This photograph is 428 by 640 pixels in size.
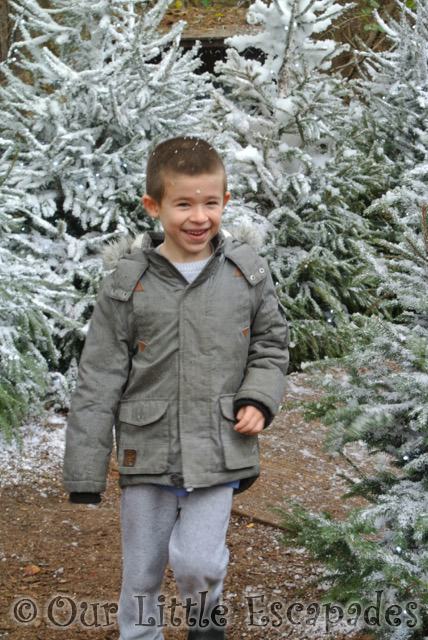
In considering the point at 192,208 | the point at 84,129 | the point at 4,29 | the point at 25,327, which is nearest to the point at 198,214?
the point at 192,208

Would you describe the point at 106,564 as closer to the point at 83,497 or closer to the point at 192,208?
the point at 83,497

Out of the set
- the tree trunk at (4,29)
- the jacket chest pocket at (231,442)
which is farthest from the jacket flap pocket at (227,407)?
the tree trunk at (4,29)

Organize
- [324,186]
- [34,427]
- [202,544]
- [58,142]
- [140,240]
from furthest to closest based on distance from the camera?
1. [324,186]
2. [58,142]
3. [34,427]
4. [140,240]
5. [202,544]

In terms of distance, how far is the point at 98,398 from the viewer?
2.42 meters

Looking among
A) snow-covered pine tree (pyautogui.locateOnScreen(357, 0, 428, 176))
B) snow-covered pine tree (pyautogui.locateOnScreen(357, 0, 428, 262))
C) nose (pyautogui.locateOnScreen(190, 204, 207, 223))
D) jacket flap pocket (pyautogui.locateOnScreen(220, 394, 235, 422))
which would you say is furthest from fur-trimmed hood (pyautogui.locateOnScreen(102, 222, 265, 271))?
snow-covered pine tree (pyautogui.locateOnScreen(357, 0, 428, 176))

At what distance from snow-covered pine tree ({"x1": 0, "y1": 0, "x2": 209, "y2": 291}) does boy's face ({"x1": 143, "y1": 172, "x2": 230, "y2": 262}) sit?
258 cm

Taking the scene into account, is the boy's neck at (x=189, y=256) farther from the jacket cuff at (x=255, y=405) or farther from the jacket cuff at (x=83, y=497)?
the jacket cuff at (x=83, y=497)

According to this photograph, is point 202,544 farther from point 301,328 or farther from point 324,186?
point 324,186

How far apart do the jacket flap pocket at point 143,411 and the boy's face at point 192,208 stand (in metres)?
0.46

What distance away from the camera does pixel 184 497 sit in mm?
2412

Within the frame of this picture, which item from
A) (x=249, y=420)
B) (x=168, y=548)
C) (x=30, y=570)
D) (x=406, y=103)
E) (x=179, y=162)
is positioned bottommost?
(x=30, y=570)

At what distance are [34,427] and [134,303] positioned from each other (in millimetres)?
2443

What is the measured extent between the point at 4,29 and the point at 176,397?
7811 mm

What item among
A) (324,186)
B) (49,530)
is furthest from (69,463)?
(324,186)
